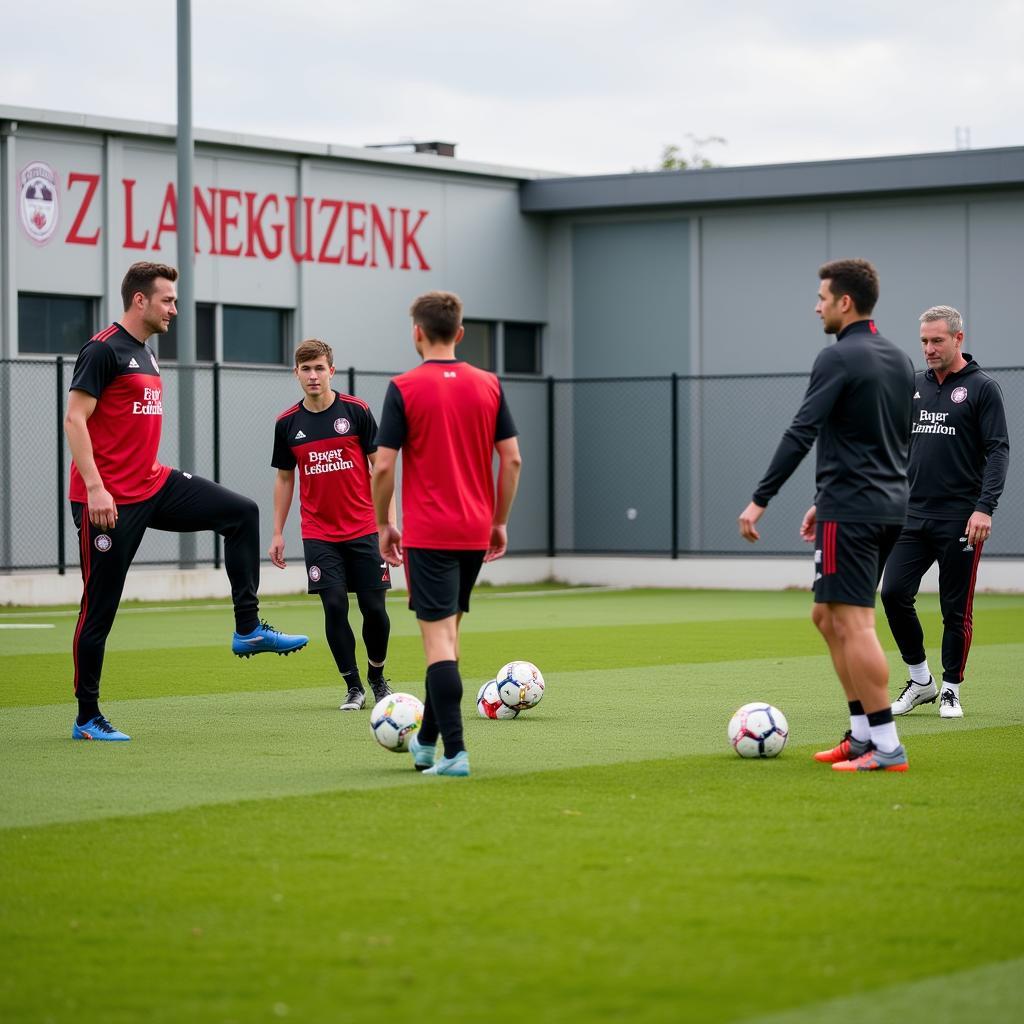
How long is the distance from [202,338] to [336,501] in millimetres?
15460

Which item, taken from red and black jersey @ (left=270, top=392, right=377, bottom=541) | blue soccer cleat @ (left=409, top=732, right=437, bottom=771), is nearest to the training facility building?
red and black jersey @ (left=270, top=392, right=377, bottom=541)

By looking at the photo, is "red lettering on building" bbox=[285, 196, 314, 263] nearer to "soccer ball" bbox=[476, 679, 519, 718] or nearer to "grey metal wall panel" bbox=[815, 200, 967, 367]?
"grey metal wall panel" bbox=[815, 200, 967, 367]

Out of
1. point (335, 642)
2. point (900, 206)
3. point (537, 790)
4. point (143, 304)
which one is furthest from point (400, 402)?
point (900, 206)

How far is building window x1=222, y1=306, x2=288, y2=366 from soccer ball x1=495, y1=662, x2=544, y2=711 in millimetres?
16444

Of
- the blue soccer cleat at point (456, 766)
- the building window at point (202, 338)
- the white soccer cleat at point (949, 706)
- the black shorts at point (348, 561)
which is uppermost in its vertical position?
the building window at point (202, 338)

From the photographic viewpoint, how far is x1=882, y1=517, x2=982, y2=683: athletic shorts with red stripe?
1062 centimetres

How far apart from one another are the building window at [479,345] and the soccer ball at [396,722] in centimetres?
2083

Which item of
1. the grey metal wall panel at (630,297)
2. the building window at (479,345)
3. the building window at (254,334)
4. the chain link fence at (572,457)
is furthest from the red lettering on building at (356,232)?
the grey metal wall panel at (630,297)

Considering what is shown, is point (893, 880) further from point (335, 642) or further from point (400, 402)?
point (335, 642)

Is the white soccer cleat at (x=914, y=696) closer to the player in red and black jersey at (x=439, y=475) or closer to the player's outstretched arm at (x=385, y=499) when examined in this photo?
the player in red and black jersey at (x=439, y=475)

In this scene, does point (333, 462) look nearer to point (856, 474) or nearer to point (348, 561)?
point (348, 561)

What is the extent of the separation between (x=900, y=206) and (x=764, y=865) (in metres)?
22.4

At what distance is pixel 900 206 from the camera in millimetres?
27047

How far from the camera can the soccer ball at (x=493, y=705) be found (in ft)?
33.6
